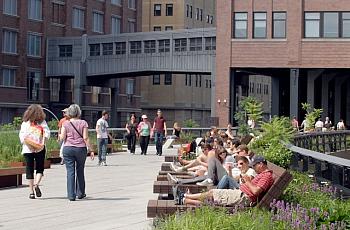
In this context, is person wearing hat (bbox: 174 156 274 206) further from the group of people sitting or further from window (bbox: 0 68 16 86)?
window (bbox: 0 68 16 86)

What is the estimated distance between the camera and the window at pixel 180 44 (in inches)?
2502

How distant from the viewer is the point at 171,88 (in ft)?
320

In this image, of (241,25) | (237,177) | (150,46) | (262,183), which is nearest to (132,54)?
(150,46)

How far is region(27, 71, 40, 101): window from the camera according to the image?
6819 cm

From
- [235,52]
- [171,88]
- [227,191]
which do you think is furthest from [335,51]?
[227,191]

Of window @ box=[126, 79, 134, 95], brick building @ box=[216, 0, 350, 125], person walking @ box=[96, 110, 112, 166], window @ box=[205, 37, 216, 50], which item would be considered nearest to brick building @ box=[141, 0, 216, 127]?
window @ box=[126, 79, 134, 95]

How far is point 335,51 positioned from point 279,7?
5291mm

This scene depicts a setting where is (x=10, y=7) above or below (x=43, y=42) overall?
above

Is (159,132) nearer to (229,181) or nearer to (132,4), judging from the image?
(229,181)

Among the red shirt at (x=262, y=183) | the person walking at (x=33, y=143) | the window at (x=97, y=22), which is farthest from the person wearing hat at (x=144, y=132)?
the window at (x=97, y=22)

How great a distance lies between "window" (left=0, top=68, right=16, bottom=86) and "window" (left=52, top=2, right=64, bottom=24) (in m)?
7.92

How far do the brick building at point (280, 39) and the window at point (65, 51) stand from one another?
17452 millimetres

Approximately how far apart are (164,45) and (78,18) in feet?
42.3

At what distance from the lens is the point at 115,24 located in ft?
262
